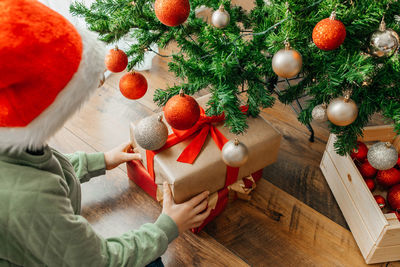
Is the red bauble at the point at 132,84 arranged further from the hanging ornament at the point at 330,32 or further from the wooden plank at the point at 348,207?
the wooden plank at the point at 348,207

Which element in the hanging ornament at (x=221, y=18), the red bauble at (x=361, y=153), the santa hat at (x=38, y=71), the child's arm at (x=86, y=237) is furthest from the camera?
the red bauble at (x=361, y=153)

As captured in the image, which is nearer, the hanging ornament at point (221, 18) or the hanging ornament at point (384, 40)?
the hanging ornament at point (384, 40)

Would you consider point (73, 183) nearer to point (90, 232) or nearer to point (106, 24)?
point (90, 232)

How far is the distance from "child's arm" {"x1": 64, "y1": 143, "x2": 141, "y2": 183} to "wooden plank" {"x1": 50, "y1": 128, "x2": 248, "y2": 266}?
0.26ft

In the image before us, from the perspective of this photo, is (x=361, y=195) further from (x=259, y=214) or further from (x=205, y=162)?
(x=205, y=162)

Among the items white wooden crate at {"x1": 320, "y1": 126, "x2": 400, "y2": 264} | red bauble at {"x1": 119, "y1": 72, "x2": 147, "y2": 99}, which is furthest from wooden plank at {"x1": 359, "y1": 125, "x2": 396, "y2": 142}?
red bauble at {"x1": 119, "y1": 72, "x2": 147, "y2": 99}

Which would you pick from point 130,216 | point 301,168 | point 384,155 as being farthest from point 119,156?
point 384,155

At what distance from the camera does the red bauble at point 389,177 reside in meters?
0.96

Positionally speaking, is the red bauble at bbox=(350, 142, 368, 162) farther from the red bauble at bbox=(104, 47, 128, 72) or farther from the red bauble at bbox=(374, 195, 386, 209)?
the red bauble at bbox=(104, 47, 128, 72)

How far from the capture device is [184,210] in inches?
32.9

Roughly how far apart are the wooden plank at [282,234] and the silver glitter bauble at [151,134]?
34 centimetres

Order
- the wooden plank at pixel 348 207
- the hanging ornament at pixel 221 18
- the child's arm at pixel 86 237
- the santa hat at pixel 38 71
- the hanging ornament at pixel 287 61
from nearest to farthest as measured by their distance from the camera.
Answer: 1. the santa hat at pixel 38 71
2. the child's arm at pixel 86 237
3. the hanging ornament at pixel 287 61
4. the hanging ornament at pixel 221 18
5. the wooden plank at pixel 348 207

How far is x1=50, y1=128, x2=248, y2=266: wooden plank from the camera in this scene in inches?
36.2

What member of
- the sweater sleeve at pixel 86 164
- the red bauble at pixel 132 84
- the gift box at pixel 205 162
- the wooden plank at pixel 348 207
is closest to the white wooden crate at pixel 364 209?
the wooden plank at pixel 348 207
